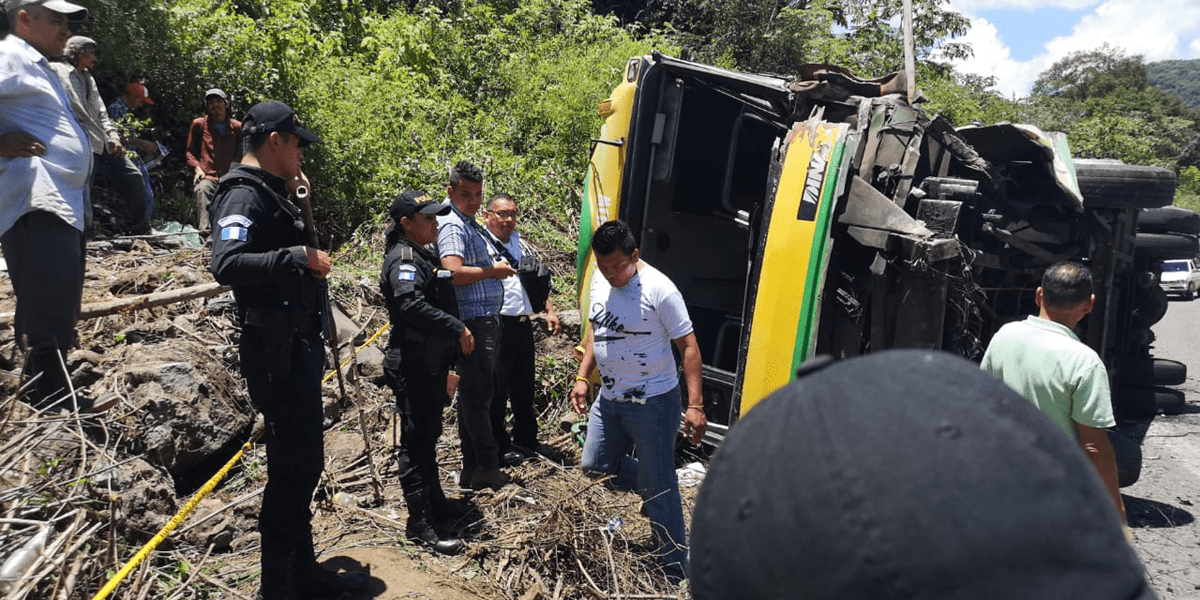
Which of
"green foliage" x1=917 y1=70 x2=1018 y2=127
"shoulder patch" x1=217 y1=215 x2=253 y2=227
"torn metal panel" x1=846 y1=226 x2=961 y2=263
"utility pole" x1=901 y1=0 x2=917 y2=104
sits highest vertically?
"green foliage" x1=917 y1=70 x2=1018 y2=127

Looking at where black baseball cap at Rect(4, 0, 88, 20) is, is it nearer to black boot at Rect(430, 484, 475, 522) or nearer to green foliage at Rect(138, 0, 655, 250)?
black boot at Rect(430, 484, 475, 522)

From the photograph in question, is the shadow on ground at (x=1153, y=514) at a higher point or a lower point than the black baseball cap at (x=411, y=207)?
lower

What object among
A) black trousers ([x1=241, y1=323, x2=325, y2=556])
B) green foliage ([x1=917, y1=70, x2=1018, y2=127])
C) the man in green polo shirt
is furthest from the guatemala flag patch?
green foliage ([x1=917, y1=70, x2=1018, y2=127])

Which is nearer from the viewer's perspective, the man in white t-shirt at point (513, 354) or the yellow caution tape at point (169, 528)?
the yellow caution tape at point (169, 528)

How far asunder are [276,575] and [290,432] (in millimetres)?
572

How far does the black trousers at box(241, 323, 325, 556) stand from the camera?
3139 mm

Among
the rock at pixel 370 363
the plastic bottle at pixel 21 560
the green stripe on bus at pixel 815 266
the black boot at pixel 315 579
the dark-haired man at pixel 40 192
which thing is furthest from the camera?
the rock at pixel 370 363

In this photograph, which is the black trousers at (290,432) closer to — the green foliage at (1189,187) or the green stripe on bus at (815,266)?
the green stripe on bus at (815,266)

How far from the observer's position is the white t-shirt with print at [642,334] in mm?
3811

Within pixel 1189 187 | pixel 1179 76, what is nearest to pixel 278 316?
pixel 1189 187

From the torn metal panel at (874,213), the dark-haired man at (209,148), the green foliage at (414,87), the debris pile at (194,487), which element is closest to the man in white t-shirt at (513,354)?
the debris pile at (194,487)

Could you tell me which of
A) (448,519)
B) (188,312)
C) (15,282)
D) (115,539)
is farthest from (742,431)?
(188,312)

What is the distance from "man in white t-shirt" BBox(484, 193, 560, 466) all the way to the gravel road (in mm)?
3581

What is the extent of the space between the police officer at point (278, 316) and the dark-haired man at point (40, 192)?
1104 mm
